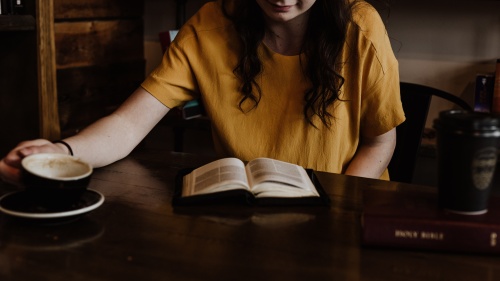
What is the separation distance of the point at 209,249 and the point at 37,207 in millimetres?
295

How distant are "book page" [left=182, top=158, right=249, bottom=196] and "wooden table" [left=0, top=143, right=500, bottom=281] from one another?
0.05m

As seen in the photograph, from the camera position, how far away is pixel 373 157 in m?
1.72

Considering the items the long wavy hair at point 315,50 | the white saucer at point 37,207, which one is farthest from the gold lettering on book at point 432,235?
the long wavy hair at point 315,50

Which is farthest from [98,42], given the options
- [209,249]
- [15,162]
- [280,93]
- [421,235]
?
[421,235]

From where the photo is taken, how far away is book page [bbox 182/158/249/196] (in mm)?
1229

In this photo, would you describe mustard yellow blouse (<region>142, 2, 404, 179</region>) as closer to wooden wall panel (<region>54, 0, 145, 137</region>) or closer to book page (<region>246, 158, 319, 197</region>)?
book page (<region>246, 158, 319, 197</region>)

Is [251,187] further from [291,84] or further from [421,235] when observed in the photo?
[291,84]

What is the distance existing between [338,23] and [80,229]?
825mm

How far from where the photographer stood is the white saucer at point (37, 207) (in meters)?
1.07

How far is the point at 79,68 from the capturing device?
9.25ft

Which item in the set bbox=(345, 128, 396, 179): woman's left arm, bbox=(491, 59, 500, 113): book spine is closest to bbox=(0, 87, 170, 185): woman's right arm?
bbox=(345, 128, 396, 179): woman's left arm

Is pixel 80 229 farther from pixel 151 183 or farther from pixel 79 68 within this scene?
pixel 79 68

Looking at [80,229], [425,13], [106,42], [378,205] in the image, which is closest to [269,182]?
[378,205]

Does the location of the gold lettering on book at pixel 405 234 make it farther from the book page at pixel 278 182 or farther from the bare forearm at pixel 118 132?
the bare forearm at pixel 118 132
